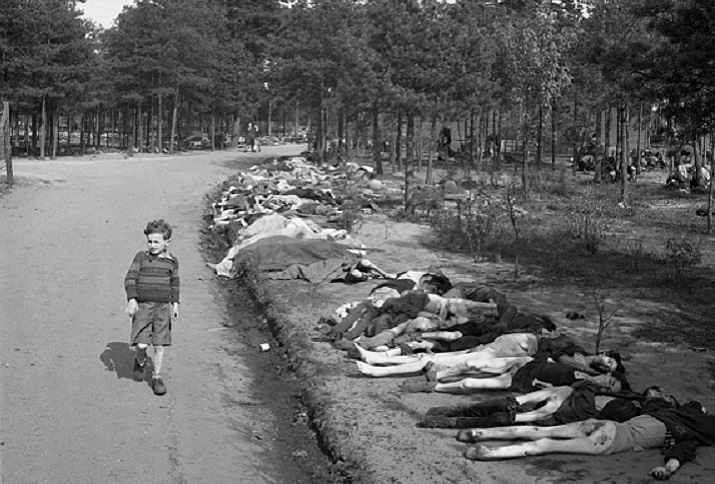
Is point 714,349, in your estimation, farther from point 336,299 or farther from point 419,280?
point 336,299

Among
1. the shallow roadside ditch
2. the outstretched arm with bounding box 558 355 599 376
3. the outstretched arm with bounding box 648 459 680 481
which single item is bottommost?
the shallow roadside ditch

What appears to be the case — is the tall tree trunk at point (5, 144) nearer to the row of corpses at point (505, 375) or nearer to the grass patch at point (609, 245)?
the grass patch at point (609, 245)

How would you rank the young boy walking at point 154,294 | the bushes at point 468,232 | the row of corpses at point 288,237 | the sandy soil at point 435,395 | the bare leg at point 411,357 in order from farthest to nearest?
1. the bushes at point 468,232
2. the row of corpses at point 288,237
3. the bare leg at point 411,357
4. the young boy walking at point 154,294
5. the sandy soil at point 435,395

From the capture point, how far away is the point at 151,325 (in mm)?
7875

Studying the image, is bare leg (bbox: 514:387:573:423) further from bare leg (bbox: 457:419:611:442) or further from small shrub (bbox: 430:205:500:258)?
small shrub (bbox: 430:205:500:258)

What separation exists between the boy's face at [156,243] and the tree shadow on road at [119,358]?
1246 mm

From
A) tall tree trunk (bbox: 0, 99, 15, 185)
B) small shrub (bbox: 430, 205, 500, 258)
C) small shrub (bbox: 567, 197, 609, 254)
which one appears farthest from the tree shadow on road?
tall tree trunk (bbox: 0, 99, 15, 185)

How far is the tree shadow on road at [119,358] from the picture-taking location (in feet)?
27.5

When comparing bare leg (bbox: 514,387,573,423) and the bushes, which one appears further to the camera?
the bushes

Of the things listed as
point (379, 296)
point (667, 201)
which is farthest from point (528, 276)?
point (667, 201)

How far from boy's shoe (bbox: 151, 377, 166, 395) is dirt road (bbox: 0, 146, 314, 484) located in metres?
0.06

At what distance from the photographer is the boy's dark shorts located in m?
7.82

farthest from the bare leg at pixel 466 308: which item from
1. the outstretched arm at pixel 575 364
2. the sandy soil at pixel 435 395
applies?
the outstretched arm at pixel 575 364

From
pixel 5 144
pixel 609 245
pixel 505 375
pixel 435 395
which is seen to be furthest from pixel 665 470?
pixel 5 144
